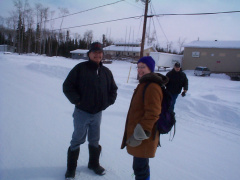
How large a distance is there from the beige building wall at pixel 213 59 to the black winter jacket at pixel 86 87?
95.0 ft

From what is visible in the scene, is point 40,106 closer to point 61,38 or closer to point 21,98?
point 21,98

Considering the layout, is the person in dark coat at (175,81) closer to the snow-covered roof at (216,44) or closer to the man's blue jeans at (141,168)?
the man's blue jeans at (141,168)

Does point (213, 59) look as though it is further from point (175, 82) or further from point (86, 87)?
point (86, 87)

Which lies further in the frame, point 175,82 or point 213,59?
point 213,59

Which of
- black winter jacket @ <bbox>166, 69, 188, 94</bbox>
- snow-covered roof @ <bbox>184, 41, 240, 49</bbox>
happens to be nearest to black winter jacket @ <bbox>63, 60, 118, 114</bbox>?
black winter jacket @ <bbox>166, 69, 188, 94</bbox>

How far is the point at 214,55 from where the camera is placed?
27172 millimetres

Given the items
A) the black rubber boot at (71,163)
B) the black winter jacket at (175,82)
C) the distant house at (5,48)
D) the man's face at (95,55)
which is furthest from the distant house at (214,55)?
the distant house at (5,48)

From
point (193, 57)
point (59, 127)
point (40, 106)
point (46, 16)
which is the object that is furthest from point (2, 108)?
point (46, 16)

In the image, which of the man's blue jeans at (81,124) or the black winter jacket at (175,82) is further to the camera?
the black winter jacket at (175,82)

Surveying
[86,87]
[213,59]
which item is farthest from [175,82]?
[213,59]

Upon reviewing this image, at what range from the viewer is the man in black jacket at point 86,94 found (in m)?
2.27

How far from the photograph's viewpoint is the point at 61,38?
226ft

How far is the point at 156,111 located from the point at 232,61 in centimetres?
2956

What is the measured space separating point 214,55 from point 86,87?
29814 millimetres
